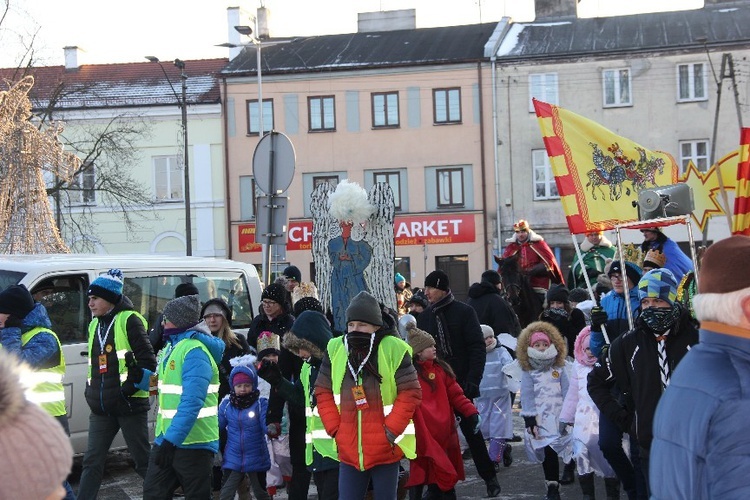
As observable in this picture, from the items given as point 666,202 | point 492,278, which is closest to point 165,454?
point 666,202

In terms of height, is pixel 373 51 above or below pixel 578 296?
above

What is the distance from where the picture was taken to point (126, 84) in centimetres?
4341

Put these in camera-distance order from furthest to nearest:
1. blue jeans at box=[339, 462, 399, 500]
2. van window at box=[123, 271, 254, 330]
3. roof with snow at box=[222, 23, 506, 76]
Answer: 1. roof with snow at box=[222, 23, 506, 76]
2. van window at box=[123, 271, 254, 330]
3. blue jeans at box=[339, 462, 399, 500]

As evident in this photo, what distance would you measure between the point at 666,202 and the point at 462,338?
2.23m

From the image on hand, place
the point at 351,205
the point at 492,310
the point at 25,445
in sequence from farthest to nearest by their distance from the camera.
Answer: the point at 492,310, the point at 351,205, the point at 25,445

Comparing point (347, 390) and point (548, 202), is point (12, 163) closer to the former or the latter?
point (347, 390)

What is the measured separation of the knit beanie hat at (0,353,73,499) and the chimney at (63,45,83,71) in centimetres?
4536

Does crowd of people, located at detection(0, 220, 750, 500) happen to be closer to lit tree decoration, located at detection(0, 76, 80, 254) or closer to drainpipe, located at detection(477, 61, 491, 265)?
lit tree decoration, located at detection(0, 76, 80, 254)

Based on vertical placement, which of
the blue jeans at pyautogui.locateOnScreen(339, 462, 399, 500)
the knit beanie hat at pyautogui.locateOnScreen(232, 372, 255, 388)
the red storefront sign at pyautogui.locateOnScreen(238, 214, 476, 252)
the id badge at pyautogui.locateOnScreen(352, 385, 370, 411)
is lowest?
the blue jeans at pyautogui.locateOnScreen(339, 462, 399, 500)

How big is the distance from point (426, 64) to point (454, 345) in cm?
3118

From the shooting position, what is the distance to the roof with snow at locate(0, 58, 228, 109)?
4138 cm

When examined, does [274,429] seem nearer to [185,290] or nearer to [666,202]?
[185,290]

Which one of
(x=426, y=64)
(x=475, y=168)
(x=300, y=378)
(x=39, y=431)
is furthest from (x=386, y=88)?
(x=39, y=431)

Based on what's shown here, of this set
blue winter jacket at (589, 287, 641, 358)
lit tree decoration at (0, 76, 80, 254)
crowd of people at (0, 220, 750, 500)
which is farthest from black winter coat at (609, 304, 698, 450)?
lit tree decoration at (0, 76, 80, 254)
